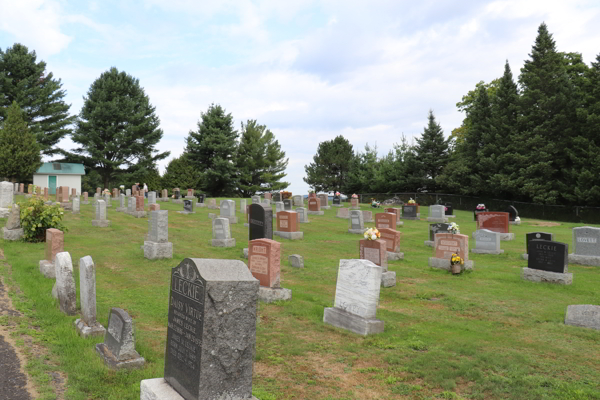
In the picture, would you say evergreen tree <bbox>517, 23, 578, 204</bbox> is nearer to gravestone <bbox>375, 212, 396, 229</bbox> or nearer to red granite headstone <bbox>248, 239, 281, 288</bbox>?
gravestone <bbox>375, 212, 396, 229</bbox>

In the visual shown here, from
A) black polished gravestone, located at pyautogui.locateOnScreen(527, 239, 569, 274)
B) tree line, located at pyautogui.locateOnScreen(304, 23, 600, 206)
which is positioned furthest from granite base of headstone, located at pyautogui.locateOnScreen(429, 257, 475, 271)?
tree line, located at pyautogui.locateOnScreen(304, 23, 600, 206)

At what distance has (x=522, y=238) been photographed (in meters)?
19.9

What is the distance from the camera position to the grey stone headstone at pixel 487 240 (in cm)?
1566

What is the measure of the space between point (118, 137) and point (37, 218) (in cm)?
3489

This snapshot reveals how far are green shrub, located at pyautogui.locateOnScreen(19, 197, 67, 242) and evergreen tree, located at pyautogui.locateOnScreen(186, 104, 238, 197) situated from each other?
3478cm

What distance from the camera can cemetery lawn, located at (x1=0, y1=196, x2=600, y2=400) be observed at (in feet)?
16.9

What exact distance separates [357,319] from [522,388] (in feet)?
8.85

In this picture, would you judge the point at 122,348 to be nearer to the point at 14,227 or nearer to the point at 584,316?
the point at 584,316

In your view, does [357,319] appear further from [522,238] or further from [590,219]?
[590,219]

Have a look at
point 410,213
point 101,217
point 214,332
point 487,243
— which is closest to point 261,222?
point 487,243

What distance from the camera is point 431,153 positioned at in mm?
44875

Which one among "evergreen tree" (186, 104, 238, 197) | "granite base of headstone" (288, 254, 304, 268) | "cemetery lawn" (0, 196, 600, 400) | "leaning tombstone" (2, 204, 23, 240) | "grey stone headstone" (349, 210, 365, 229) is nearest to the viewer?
"cemetery lawn" (0, 196, 600, 400)

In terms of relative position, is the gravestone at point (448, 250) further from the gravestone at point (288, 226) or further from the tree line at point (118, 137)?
the tree line at point (118, 137)

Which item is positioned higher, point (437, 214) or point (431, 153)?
point (431, 153)
